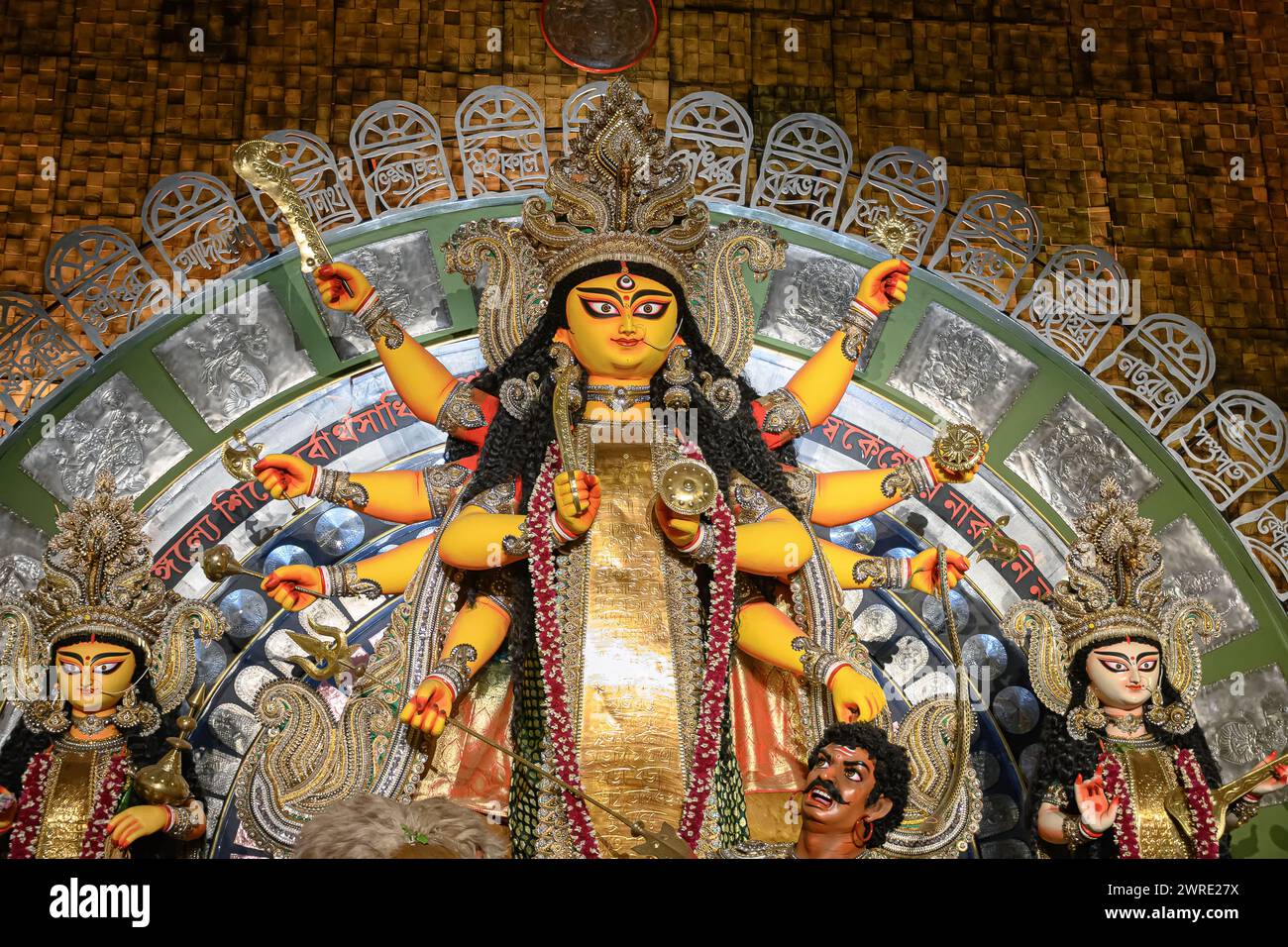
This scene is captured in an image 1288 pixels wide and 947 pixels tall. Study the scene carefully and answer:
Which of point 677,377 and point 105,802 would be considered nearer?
point 105,802

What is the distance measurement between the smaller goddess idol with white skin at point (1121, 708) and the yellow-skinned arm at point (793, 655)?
2.00 feet

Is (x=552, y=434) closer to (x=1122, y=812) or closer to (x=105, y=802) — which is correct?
(x=105, y=802)

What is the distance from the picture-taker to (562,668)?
15.5 ft

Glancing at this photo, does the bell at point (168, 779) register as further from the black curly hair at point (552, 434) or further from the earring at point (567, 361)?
the earring at point (567, 361)

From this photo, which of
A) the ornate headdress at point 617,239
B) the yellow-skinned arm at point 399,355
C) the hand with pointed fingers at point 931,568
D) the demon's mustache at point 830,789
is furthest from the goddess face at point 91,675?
the hand with pointed fingers at point 931,568

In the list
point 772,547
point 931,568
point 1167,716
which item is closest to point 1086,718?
point 1167,716

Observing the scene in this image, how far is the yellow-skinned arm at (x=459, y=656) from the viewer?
465 cm

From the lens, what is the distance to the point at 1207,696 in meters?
5.48

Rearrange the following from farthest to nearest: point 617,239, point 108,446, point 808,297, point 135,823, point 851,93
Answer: point 851,93, point 808,297, point 108,446, point 617,239, point 135,823

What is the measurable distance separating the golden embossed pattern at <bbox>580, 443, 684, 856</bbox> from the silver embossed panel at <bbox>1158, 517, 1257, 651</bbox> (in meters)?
1.75

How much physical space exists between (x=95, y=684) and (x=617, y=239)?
188 cm

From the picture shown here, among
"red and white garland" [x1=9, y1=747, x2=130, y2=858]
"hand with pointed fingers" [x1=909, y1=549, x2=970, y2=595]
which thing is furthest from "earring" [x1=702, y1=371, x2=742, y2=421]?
"red and white garland" [x1=9, y1=747, x2=130, y2=858]

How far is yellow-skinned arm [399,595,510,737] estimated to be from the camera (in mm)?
4648
